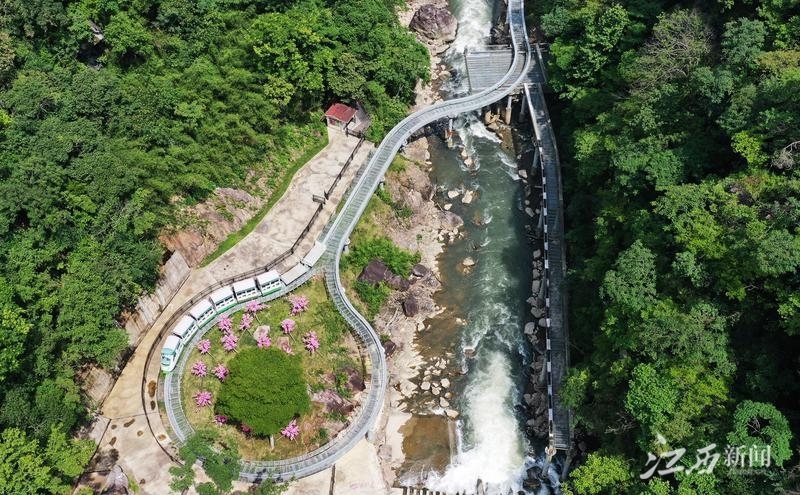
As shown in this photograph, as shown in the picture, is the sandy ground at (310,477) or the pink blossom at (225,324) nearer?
the sandy ground at (310,477)

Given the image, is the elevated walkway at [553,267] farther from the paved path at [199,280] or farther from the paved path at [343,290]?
the paved path at [199,280]

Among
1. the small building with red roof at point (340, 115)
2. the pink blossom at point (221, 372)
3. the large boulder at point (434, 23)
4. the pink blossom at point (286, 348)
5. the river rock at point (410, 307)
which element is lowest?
the pink blossom at point (221, 372)

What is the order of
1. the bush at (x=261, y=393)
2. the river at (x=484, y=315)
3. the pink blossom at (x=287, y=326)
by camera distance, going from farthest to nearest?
1. the pink blossom at (x=287, y=326)
2. the river at (x=484, y=315)
3. the bush at (x=261, y=393)

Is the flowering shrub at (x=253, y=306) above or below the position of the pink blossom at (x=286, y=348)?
above

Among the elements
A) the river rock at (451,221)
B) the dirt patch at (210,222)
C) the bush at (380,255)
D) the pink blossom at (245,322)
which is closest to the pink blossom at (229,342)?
the pink blossom at (245,322)

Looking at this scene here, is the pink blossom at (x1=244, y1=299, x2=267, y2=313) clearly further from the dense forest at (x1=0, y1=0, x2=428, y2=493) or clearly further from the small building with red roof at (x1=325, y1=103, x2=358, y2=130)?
the small building with red roof at (x1=325, y1=103, x2=358, y2=130)

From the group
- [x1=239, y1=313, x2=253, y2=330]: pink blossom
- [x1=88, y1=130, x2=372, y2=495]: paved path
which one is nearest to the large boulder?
[x1=88, y1=130, x2=372, y2=495]: paved path

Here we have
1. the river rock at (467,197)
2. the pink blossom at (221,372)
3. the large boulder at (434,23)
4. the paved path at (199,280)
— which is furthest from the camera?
the large boulder at (434,23)

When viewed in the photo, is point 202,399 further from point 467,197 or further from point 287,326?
point 467,197
